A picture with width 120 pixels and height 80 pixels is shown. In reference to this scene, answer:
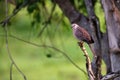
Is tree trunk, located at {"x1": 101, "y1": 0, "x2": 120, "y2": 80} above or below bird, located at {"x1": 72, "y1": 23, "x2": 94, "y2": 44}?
below

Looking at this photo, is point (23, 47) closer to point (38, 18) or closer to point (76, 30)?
point (38, 18)

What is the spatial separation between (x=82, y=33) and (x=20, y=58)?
4.83 m

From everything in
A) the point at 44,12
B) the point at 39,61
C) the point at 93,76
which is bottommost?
the point at 39,61

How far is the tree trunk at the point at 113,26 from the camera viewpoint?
82.6 inches

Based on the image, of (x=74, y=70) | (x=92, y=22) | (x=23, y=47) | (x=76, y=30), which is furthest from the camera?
(x=23, y=47)

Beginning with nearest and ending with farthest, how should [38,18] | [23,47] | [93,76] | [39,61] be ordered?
[93,76] < [38,18] < [39,61] < [23,47]

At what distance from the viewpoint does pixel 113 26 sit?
2105 mm

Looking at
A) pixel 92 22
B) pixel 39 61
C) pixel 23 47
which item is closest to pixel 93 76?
pixel 92 22

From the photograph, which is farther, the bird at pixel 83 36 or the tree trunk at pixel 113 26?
the tree trunk at pixel 113 26

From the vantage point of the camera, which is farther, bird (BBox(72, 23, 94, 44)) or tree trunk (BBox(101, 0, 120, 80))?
tree trunk (BBox(101, 0, 120, 80))

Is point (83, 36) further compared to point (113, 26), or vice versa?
point (113, 26)

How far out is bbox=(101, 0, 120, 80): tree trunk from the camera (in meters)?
2.10

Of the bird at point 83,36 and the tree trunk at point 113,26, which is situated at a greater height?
the bird at point 83,36

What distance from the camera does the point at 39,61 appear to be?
21.6 ft
